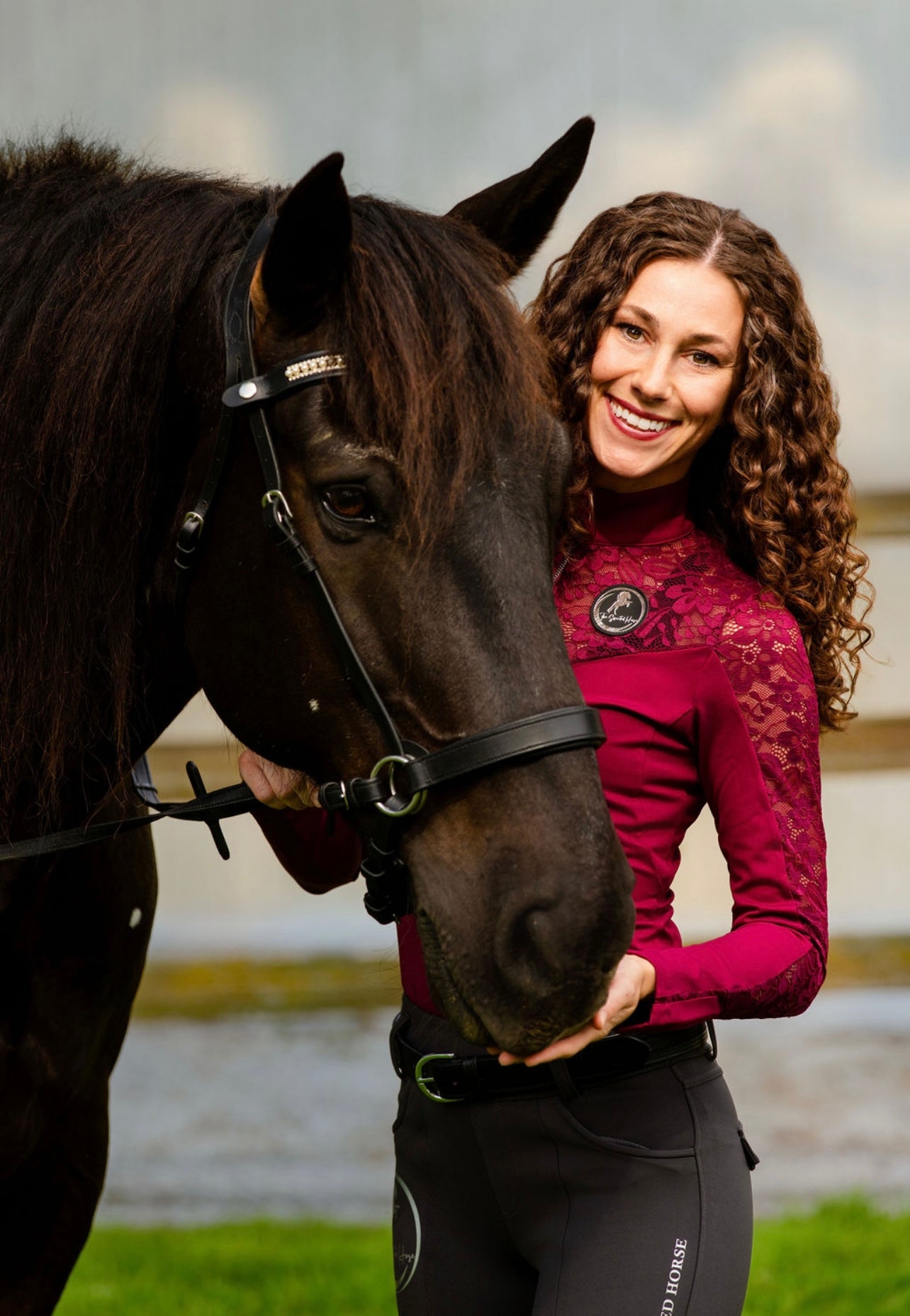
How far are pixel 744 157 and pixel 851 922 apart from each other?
2140mm

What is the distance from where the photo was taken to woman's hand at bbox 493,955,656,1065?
1.12 metres

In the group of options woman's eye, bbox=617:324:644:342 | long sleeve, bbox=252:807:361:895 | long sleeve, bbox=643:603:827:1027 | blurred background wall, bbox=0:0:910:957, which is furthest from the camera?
blurred background wall, bbox=0:0:910:957

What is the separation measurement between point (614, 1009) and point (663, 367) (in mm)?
648

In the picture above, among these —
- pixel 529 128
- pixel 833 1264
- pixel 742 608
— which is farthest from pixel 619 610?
pixel 529 128

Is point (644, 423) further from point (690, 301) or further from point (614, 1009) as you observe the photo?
point (614, 1009)

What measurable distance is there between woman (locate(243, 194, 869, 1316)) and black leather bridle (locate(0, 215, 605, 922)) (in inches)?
8.0

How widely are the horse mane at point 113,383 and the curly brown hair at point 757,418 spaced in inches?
7.5

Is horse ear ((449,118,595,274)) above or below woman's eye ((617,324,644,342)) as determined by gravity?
above

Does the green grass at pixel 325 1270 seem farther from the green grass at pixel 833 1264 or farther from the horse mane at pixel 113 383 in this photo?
the horse mane at pixel 113 383

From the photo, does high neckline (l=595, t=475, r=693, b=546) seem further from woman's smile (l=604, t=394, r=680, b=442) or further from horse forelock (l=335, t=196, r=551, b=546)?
horse forelock (l=335, t=196, r=551, b=546)

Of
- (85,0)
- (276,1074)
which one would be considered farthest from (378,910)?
(85,0)

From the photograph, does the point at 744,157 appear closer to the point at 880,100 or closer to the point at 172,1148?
the point at 880,100

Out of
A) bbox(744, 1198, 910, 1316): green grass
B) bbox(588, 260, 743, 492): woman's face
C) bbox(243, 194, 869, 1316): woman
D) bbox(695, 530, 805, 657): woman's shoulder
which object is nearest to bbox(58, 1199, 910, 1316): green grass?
bbox(744, 1198, 910, 1316): green grass

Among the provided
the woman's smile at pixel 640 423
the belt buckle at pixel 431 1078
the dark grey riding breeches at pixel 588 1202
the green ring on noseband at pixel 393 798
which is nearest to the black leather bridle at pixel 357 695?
the green ring on noseband at pixel 393 798
